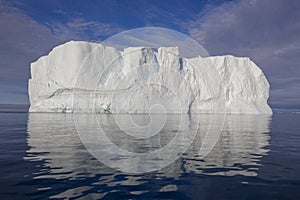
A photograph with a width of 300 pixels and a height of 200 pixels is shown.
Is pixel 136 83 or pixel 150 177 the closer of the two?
pixel 150 177

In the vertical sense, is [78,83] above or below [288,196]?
above

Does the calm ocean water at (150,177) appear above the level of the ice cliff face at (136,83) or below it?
below

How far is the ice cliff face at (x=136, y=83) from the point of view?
216ft

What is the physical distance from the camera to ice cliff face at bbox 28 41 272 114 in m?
65.9

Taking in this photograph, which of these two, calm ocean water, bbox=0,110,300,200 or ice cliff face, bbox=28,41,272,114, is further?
ice cliff face, bbox=28,41,272,114

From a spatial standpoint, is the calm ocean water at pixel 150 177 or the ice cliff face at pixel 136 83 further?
the ice cliff face at pixel 136 83

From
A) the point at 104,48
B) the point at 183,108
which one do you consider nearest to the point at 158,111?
the point at 183,108

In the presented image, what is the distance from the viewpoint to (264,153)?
1202cm

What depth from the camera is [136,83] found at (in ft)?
227

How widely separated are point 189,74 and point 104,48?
29284 millimetres

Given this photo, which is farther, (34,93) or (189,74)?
(189,74)

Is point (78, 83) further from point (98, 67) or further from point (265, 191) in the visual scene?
point (265, 191)

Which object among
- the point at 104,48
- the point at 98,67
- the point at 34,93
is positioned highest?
the point at 104,48

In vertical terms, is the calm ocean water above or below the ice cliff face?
below
